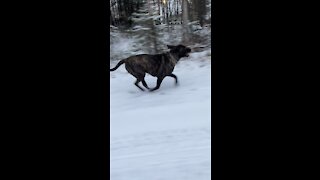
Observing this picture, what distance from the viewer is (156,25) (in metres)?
3.71

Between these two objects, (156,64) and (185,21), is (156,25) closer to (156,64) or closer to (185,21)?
→ (185,21)

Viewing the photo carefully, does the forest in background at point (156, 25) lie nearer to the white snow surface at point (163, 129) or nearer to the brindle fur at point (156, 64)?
the brindle fur at point (156, 64)

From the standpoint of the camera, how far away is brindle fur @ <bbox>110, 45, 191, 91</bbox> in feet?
13.7

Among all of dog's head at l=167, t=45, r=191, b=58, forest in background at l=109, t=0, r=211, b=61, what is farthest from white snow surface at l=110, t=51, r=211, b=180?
forest in background at l=109, t=0, r=211, b=61

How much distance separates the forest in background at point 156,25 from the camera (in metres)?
3.17

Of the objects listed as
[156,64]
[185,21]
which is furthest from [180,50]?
[185,21]

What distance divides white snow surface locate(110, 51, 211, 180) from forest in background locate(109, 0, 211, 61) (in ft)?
0.72

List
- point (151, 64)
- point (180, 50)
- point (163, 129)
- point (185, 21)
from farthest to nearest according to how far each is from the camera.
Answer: point (151, 64) → point (180, 50) → point (185, 21) → point (163, 129)

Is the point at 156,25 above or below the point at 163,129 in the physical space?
above

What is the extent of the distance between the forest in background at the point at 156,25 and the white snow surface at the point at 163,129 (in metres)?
0.22

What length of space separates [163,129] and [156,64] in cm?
169
